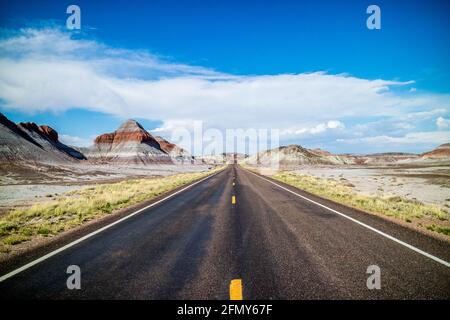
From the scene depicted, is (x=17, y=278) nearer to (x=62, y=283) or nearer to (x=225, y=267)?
(x=62, y=283)

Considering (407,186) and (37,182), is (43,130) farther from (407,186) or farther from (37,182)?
(407,186)

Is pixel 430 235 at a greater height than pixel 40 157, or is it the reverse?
pixel 40 157

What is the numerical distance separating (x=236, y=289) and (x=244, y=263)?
1075mm

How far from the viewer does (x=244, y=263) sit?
500cm

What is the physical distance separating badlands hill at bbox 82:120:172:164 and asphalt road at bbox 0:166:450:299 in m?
112

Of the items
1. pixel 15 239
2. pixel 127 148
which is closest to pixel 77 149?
pixel 127 148

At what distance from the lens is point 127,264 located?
5078 mm

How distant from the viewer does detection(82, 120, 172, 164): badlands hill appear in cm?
12012

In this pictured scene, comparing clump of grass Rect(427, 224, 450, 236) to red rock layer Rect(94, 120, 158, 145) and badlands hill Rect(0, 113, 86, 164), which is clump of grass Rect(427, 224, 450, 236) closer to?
badlands hill Rect(0, 113, 86, 164)

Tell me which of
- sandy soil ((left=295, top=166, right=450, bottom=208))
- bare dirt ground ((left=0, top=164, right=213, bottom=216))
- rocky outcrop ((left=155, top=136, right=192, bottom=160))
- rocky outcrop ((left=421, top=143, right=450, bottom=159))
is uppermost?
rocky outcrop ((left=155, top=136, right=192, bottom=160))

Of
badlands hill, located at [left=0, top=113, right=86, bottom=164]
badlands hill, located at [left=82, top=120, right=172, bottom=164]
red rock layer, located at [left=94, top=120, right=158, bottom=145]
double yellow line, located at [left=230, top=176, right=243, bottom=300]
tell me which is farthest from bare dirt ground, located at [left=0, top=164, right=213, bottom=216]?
red rock layer, located at [left=94, top=120, right=158, bottom=145]
